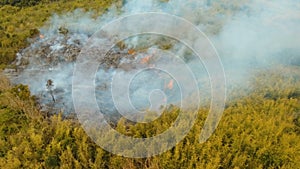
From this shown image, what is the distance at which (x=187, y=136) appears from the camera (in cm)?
539

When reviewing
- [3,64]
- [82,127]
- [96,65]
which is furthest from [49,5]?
[82,127]

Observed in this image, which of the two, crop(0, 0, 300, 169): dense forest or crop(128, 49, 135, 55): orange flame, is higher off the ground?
crop(128, 49, 135, 55): orange flame

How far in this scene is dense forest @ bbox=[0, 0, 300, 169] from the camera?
498 cm

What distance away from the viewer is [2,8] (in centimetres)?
1388

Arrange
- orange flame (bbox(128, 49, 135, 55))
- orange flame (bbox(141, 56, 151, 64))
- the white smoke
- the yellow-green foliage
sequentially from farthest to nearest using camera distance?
1. orange flame (bbox(128, 49, 135, 55))
2. orange flame (bbox(141, 56, 151, 64))
3. the white smoke
4. the yellow-green foliage

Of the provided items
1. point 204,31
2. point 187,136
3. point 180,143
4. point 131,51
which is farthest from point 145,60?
point 180,143

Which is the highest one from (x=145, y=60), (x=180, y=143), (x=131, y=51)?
(x=131, y=51)

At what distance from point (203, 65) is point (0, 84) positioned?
16.5 feet

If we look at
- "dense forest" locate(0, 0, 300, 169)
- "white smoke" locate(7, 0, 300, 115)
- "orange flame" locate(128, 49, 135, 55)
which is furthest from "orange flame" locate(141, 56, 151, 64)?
"dense forest" locate(0, 0, 300, 169)

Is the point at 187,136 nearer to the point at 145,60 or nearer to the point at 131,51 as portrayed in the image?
the point at 145,60

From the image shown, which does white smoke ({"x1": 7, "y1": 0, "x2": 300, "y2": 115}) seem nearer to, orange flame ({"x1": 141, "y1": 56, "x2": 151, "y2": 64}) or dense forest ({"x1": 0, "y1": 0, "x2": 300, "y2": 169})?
orange flame ({"x1": 141, "y1": 56, "x2": 151, "y2": 64})

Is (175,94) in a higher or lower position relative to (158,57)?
lower

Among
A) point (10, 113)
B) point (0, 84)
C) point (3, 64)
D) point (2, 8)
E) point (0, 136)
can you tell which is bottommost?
point (0, 136)

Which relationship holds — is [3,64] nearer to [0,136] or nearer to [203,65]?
[0,136]
